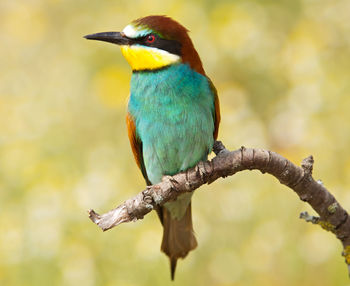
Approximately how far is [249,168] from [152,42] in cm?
60

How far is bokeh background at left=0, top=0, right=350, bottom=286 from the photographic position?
2633 millimetres

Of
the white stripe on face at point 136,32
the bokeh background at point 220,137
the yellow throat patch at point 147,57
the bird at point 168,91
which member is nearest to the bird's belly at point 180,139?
the bird at point 168,91

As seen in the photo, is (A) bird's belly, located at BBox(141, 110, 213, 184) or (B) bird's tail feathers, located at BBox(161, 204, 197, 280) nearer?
(A) bird's belly, located at BBox(141, 110, 213, 184)

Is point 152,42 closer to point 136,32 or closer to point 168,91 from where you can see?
point 136,32

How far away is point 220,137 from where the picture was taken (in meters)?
3.04

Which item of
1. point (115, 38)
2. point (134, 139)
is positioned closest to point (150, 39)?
point (115, 38)

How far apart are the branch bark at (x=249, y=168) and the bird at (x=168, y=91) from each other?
0.26m

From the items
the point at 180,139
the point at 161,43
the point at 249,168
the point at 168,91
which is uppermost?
the point at 161,43

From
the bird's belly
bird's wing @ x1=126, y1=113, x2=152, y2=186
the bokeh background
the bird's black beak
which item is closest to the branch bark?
the bird's belly

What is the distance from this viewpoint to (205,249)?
9.03ft

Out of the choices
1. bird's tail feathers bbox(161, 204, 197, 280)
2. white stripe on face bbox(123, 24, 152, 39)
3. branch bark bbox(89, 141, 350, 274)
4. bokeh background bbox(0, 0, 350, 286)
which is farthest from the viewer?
bokeh background bbox(0, 0, 350, 286)

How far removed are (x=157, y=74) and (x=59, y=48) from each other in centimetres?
225

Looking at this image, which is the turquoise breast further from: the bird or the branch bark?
the branch bark

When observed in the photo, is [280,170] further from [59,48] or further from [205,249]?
[59,48]
